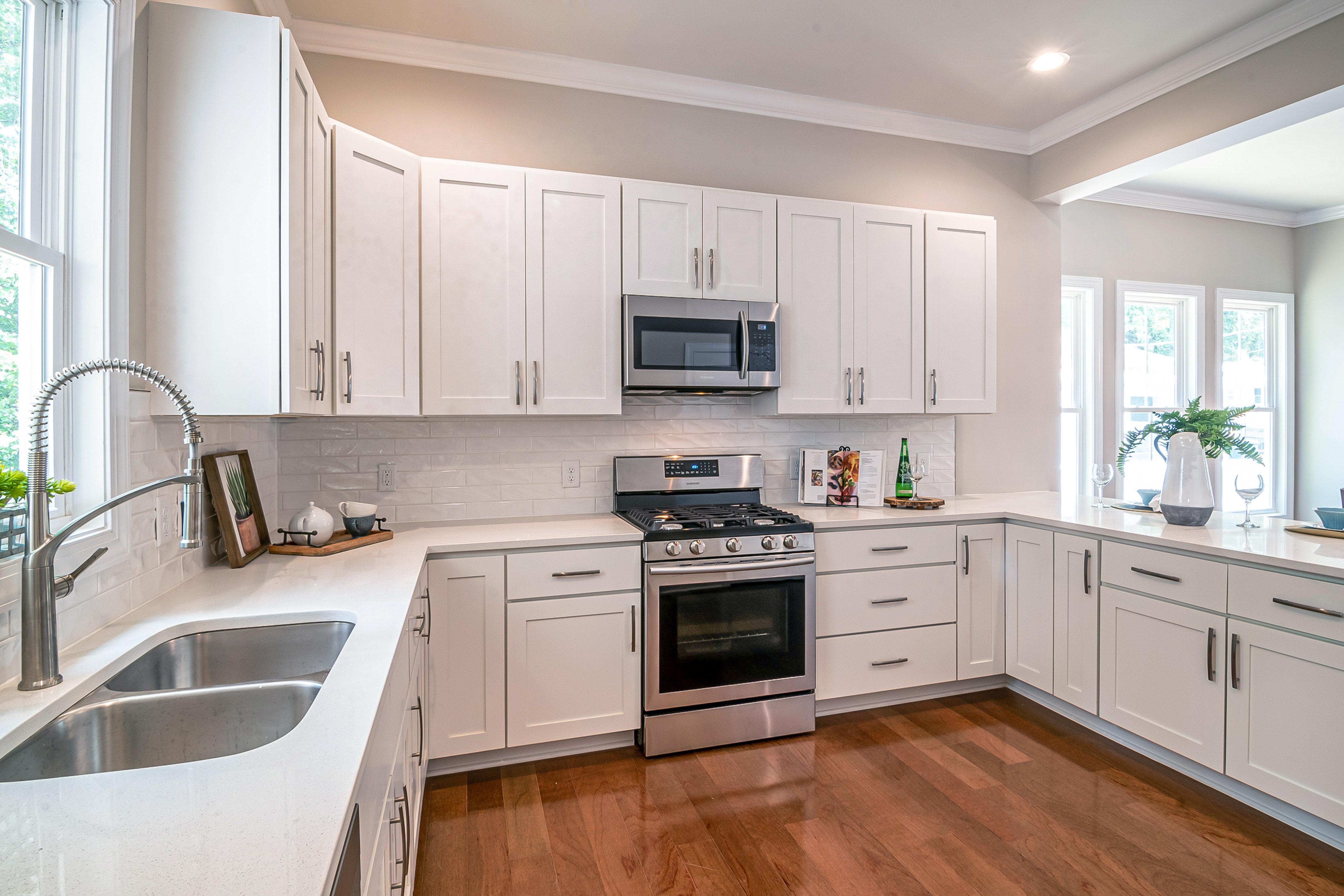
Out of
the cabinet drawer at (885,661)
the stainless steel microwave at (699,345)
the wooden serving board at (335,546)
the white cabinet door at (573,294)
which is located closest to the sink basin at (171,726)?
the wooden serving board at (335,546)

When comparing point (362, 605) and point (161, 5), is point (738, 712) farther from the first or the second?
point (161, 5)

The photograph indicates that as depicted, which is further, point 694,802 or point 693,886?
point 694,802

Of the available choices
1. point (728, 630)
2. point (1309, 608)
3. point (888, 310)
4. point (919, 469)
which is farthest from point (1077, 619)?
point (888, 310)

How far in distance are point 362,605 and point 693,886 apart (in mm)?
1202

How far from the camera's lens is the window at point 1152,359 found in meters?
4.75

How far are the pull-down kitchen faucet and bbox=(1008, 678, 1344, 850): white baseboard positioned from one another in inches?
119

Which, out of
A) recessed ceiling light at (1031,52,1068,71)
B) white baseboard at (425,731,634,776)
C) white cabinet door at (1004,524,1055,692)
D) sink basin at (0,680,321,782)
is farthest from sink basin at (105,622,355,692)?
recessed ceiling light at (1031,52,1068,71)

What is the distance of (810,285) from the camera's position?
3133mm

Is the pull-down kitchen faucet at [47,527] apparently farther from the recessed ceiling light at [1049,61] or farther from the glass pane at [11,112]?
the recessed ceiling light at [1049,61]

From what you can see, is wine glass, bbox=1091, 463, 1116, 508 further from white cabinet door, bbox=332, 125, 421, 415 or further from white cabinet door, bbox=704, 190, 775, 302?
white cabinet door, bbox=332, 125, 421, 415

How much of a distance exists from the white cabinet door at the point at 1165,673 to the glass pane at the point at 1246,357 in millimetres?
3612

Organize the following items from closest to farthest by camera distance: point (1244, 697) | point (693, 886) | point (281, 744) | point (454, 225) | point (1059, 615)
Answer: point (281, 744)
point (693, 886)
point (1244, 697)
point (454, 225)
point (1059, 615)

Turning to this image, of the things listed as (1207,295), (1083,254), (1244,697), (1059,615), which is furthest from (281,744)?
(1207,295)

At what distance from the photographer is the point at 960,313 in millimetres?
3404
